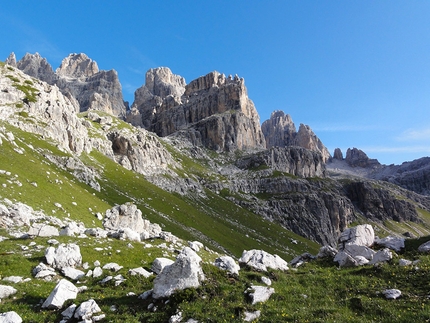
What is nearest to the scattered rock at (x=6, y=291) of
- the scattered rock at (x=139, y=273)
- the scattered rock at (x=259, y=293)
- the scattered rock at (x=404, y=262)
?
the scattered rock at (x=139, y=273)

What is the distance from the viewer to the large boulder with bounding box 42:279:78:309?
51.3ft

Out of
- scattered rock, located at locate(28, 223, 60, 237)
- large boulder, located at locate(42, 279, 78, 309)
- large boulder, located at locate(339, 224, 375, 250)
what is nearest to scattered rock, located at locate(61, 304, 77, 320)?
large boulder, located at locate(42, 279, 78, 309)

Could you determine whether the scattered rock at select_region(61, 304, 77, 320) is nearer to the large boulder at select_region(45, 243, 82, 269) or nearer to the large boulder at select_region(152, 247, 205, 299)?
the large boulder at select_region(152, 247, 205, 299)

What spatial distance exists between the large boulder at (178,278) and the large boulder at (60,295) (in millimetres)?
5149

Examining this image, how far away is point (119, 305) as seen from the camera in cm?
1608

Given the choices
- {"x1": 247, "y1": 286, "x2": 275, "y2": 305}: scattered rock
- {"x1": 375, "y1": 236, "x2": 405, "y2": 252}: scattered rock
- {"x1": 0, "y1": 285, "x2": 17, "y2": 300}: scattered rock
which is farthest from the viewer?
{"x1": 375, "y1": 236, "x2": 405, "y2": 252}: scattered rock

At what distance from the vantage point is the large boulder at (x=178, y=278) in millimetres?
16281

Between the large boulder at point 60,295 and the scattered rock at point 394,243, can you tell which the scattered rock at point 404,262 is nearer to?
the scattered rock at point 394,243

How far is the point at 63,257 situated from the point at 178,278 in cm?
1148

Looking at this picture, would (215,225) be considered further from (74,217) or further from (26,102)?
(26,102)

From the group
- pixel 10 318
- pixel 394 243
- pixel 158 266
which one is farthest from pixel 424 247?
pixel 10 318

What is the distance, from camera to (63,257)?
2217 cm

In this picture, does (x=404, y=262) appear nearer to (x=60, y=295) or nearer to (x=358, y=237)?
(x=358, y=237)

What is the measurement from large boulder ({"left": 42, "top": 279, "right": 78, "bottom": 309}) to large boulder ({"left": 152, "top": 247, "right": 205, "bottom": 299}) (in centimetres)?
515
